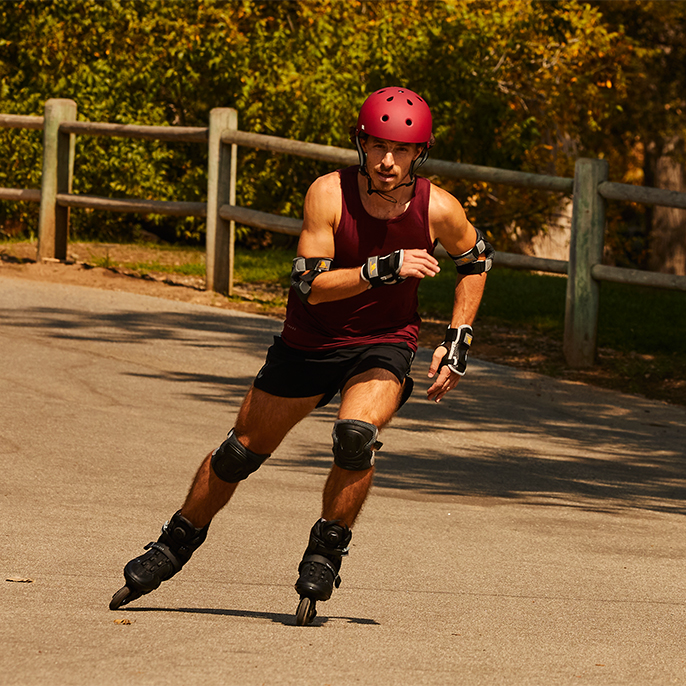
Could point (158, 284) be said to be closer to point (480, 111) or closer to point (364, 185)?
point (480, 111)

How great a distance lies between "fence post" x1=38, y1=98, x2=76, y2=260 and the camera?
1330cm

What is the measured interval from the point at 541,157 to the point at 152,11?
6.28 meters

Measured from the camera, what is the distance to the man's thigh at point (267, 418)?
4.50 meters

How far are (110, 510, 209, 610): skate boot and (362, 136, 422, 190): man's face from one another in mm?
1413

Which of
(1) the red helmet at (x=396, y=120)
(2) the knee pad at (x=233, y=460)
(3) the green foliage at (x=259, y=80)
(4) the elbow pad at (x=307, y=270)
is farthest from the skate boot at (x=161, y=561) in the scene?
(3) the green foliage at (x=259, y=80)

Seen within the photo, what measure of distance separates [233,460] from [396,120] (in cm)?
134

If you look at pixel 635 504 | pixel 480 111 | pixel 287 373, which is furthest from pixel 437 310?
pixel 287 373

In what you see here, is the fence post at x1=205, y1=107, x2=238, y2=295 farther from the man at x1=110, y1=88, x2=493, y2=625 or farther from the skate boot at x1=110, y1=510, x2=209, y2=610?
the skate boot at x1=110, y1=510, x2=209, y2=610

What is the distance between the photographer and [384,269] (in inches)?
164

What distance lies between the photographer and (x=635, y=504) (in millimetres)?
6848

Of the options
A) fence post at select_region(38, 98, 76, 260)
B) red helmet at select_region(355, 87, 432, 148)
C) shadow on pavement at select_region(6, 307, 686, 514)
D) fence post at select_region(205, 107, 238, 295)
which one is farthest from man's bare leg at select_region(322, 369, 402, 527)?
fence post at select_region(38, 98, 76, 260)

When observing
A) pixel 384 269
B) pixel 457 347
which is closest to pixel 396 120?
pixel 384 269

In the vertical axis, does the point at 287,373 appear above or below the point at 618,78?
below

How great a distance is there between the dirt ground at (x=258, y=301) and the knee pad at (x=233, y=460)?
19.1 ft
